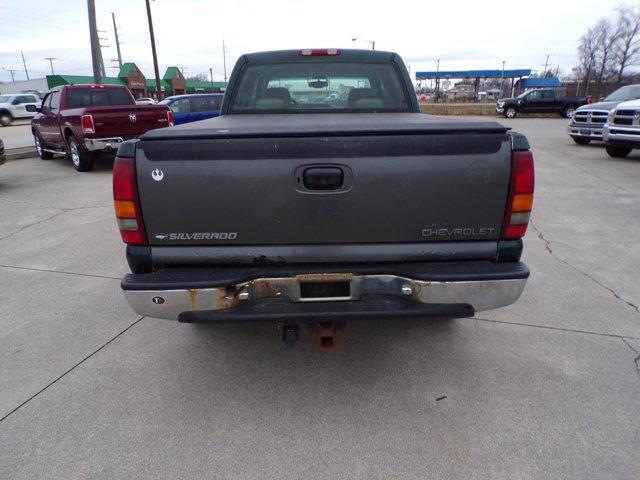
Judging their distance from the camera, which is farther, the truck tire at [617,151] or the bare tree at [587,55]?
the bare tree at [587,55]

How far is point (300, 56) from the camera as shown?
4148mm

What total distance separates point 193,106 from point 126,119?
553 cm

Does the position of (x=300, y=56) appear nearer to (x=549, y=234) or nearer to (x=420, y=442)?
(x=420, y=442)

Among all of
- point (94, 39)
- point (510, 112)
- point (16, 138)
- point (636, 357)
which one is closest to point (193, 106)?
point (94, 39)

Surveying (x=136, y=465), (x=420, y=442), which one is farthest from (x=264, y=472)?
(x=420, y=442)

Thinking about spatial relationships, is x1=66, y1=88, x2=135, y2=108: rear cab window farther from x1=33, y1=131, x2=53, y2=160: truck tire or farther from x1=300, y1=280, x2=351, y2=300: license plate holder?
x1=300, y1=280, x2=351, y2=300: license plate holder

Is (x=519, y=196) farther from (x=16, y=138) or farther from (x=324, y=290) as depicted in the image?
(x=16, y=138)

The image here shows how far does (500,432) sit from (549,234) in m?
4.11

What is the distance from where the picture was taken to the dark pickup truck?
28594 millimetres

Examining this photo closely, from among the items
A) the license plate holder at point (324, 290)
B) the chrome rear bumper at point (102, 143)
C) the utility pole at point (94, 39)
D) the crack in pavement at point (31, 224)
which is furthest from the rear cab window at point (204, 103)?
the license plate holder at point (324, 290)

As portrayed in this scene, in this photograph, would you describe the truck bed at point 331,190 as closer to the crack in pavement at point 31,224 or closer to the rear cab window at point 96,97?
the crack in pavement at point 31,224

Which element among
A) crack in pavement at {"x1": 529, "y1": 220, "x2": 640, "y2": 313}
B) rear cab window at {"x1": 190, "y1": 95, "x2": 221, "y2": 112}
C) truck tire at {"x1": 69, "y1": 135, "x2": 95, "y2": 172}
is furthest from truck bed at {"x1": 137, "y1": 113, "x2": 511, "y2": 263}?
rear cab window at {"x1": 190, "y1": 95, "x2": 221, "y2": 112}

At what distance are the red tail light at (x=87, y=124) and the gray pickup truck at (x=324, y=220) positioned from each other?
8.63 m

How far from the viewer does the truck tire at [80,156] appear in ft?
34.5
